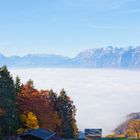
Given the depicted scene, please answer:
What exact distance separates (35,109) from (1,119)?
1696 cm

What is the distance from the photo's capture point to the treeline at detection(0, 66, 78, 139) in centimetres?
9938

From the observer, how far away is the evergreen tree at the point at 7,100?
3868 inches

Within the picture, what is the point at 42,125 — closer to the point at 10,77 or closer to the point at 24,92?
the point at 24,92

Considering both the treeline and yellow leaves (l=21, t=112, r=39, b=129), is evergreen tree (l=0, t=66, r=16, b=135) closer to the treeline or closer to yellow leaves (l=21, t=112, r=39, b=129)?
the treeline

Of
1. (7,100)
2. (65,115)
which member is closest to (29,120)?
(7,100)

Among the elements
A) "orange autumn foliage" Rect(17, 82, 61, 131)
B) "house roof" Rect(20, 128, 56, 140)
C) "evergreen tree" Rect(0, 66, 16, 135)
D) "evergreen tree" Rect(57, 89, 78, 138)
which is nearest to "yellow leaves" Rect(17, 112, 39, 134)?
"orange autumn foliage" Rect(17, 82, 61, 131)

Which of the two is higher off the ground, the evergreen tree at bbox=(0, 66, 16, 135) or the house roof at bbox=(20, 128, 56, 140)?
the evergreen tree at bbox=(0, 66, 16, 135)

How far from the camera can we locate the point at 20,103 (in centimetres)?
11144

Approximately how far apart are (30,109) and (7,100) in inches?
598

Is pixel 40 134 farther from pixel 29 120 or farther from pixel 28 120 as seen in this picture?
pixel 28 120

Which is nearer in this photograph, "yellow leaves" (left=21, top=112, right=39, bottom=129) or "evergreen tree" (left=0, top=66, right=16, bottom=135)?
"evergreen tree" (left=0, top=66, right=16, bottom=135)

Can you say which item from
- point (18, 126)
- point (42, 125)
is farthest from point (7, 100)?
point (42, 125)

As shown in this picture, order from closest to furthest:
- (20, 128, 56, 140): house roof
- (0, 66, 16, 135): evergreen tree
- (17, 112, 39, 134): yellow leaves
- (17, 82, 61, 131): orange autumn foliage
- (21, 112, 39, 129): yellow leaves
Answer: (20, 128, 56, 140): house roof
(0, 66, 16, 135): evergreen tree
(17, 112, 39, 134): yellow leaves
(21, 112, 39, 129): yellow leaves
(17, 82, 61, 131): orange autumn foliage

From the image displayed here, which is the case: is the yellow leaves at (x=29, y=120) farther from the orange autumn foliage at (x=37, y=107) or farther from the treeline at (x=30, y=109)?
the orange autumn foliage at (x=37, y=107)
